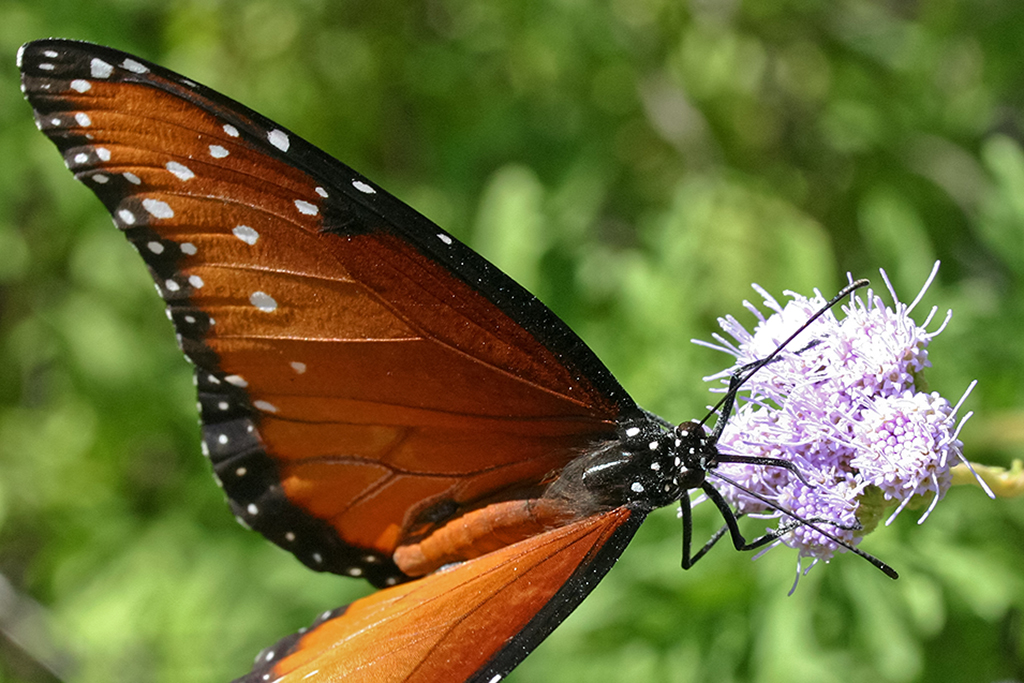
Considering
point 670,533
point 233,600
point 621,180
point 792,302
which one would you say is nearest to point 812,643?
point 670,533

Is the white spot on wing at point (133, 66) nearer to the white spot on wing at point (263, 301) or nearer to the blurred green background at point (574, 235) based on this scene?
the white spot on wing at point (263, 301)

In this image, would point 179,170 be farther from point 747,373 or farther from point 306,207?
point 747,373

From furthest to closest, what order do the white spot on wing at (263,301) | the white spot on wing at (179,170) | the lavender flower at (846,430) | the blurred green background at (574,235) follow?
the blurred green background at (574,235)
the white spot on wing at (263,301)
the white spot on wing at (179,170)
the lavender flower at (846,430)

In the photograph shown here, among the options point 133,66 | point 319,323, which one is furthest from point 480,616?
point 133,66

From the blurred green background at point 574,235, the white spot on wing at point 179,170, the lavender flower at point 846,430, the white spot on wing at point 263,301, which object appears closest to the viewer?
the lavender flower at point 846,430

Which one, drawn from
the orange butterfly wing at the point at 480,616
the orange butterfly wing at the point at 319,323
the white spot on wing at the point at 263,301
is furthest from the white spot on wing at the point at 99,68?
the orange butterfly wing at the point at 480,616

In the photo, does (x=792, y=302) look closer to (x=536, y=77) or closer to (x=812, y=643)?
(x=812, y=643)
